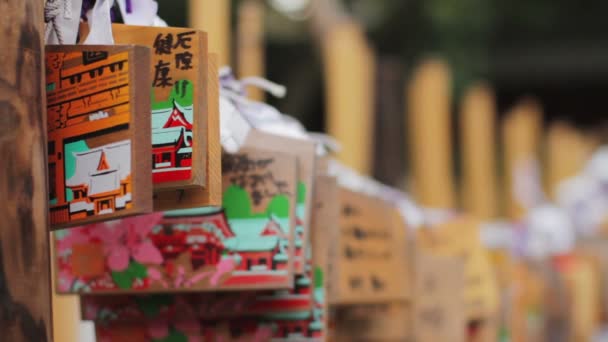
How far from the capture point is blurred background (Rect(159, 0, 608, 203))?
35.8ft

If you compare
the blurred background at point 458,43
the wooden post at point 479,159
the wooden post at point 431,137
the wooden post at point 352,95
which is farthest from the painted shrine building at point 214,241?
the wooden post at point 479,159

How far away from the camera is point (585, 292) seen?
418 centimetres

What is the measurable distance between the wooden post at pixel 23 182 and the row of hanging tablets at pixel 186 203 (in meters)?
0.10

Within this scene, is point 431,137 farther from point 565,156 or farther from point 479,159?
point 565,156

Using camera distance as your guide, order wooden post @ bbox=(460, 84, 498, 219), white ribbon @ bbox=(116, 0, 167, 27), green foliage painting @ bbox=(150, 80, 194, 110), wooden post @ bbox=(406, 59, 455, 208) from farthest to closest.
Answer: wooden post @ bbox=(460, 84, 498, 219) → wooden post @ bbox=(406, 59, 455, 208) → white ribbon @ bbox=(116, 0, 167, 27) → green foliage painting @ bbox=(150, 80, 194, 110)

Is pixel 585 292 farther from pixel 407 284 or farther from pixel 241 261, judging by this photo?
pixel 241 261

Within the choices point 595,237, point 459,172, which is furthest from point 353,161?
point 459,172

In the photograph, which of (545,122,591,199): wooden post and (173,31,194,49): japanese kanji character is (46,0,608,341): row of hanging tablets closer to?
(173,31,194,49): japanese kanji character

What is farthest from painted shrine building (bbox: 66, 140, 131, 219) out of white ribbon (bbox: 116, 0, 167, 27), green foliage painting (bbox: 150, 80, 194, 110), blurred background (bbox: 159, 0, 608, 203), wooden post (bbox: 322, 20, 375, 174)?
blurred background (bbox: 159, 0, 608, 203)

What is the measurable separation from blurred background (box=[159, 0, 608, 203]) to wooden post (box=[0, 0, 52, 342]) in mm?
7218

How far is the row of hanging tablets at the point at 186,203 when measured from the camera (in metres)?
1.25

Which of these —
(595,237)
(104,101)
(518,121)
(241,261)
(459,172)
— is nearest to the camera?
(104,101)

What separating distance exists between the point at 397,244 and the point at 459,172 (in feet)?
36.8

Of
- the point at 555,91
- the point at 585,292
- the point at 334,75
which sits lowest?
the point at 585,292
